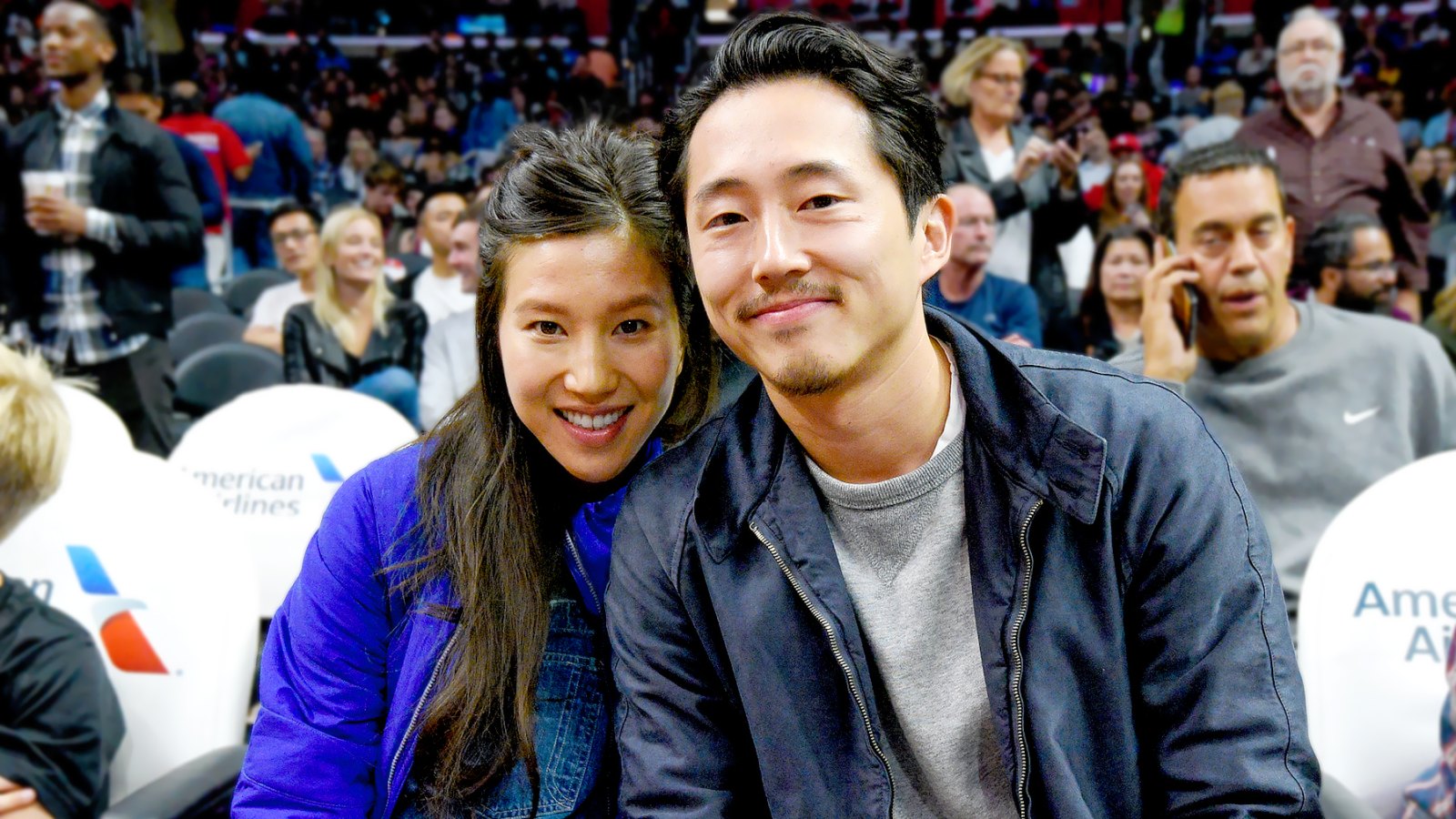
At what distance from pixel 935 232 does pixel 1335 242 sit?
2309 mm

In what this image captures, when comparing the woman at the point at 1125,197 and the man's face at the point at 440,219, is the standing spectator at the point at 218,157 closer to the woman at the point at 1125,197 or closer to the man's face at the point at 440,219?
the man's face at the point at 440,219

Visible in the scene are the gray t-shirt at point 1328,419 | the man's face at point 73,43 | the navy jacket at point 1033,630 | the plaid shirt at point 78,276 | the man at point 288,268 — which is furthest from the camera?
the man at point 288,268

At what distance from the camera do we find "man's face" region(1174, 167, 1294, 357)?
2283mm

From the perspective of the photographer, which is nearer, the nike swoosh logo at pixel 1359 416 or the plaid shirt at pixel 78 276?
the nike swoosh logo at pixel 1359 416

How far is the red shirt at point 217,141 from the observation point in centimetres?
573

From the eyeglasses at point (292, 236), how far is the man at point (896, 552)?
11.6 ft

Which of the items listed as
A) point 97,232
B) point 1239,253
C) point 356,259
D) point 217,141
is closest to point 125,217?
point 97,232

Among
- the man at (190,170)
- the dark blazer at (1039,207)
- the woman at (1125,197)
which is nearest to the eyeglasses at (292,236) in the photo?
the man at (190,170)

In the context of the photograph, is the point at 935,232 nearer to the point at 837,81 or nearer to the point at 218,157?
the point at 837,81

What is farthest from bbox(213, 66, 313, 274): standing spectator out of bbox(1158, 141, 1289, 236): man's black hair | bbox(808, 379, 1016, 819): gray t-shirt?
bbox(808, 379, 1016, 819): gray t-shirt

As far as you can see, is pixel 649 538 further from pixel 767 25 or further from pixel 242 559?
pixel 242 559

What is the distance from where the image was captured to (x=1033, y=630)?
3.70 ft

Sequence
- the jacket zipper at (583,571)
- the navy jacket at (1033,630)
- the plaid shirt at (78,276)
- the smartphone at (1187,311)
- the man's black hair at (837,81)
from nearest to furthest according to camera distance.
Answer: the navy jacket at (1033,630)
the man's black hair at (837,81)
the jacket zipper at (583,571)
the smartphone at (1187,311)
the plaid shirt at (78,276)

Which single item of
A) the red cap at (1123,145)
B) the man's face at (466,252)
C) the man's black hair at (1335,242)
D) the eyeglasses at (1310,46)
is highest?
the eyeglasses at (1310,46)
